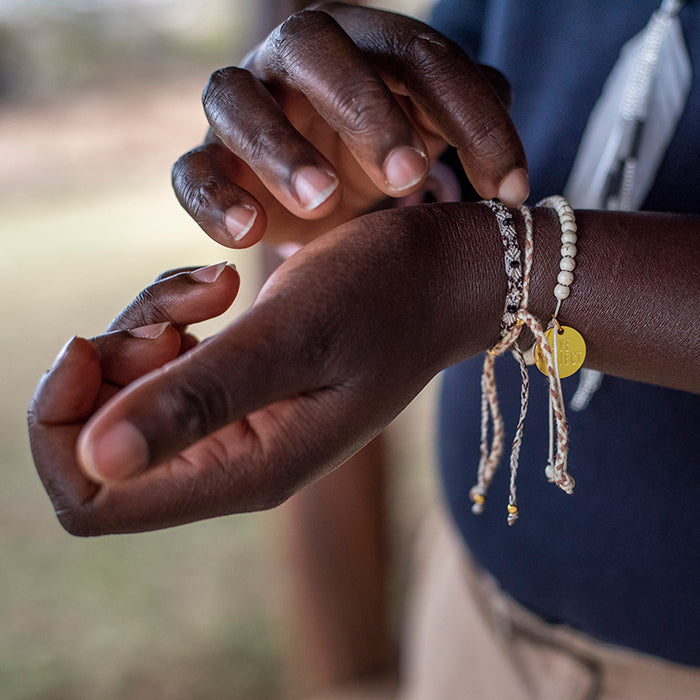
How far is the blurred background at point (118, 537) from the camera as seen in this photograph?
242 cm

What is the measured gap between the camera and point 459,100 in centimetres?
64

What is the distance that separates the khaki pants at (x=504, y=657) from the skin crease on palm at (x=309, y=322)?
1.68ft

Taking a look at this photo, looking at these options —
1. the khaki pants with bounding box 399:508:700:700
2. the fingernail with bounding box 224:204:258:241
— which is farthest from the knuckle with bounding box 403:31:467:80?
the khaki pants with bounding box 399:508:700:700

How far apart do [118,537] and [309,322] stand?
2705 mm

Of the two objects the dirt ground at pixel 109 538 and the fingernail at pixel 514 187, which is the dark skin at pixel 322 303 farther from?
the dirt ground at pixel 109 538

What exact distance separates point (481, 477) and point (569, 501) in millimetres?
226

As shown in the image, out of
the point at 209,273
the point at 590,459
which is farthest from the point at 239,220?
the point at 590,459

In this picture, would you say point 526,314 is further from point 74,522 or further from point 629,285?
point 74,522

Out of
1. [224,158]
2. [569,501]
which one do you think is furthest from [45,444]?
[569,501]

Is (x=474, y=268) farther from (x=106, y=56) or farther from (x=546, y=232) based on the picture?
(x=106, y=56)

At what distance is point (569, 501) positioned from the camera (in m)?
0.88

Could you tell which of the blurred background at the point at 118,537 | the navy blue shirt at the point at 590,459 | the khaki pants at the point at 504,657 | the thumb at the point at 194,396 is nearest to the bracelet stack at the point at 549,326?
the navy blue shirt at the point at 590,459

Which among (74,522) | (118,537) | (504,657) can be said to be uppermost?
(74,522)

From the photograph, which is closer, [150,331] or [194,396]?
[194,396]
